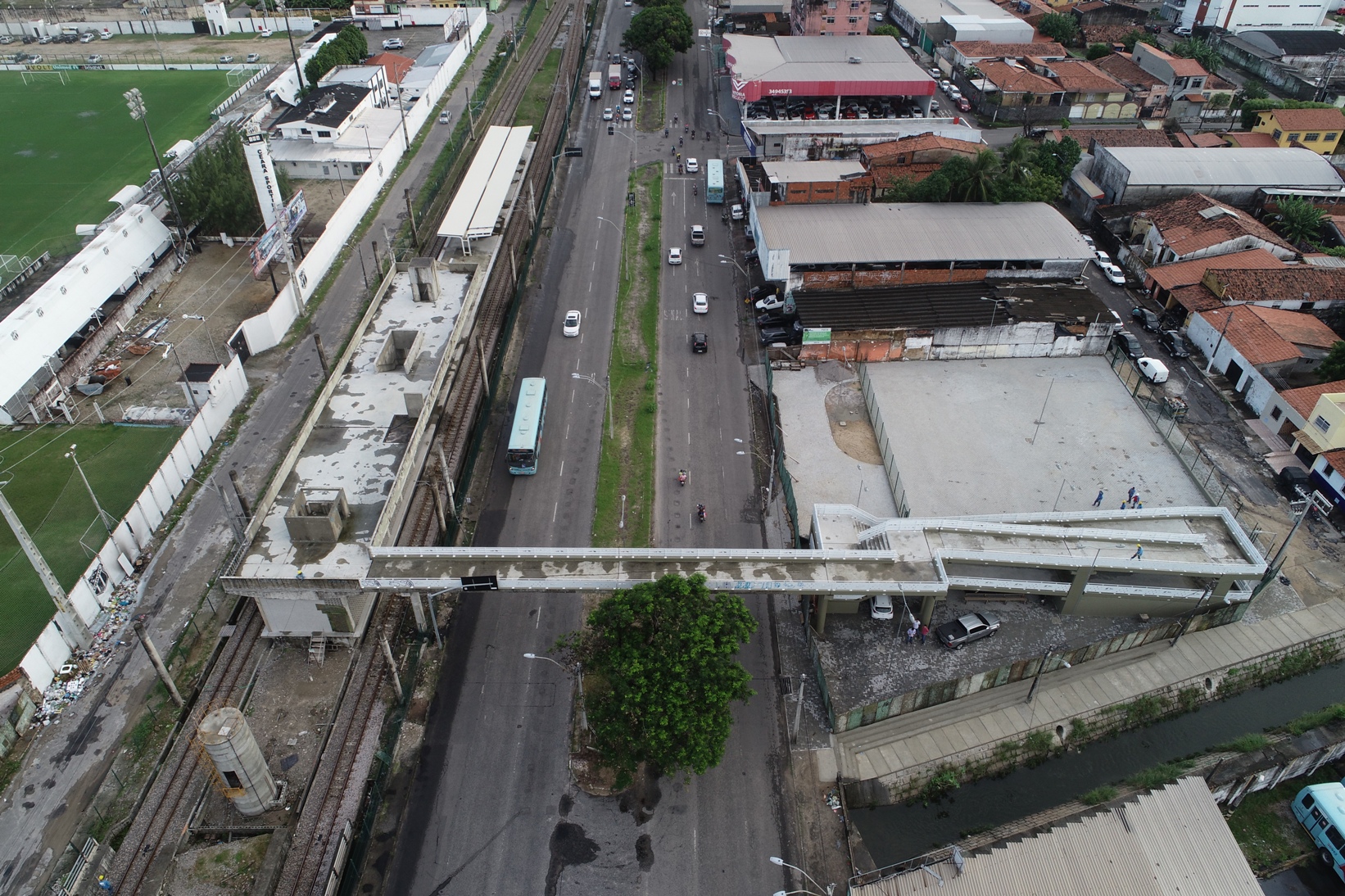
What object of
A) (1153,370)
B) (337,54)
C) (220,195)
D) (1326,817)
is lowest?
(1326,817)

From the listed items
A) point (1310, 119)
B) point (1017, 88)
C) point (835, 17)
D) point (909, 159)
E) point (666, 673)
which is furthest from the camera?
point (835, 17)

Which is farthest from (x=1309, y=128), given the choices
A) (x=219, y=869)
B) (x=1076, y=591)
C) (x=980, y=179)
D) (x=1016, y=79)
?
(x=219, y=869)

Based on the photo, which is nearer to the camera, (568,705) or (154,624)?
(568,705)

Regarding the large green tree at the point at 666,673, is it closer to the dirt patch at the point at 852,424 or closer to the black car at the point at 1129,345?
the dirt patch at the point at 852,424

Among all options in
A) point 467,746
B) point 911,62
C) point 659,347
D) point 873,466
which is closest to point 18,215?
point 659,347

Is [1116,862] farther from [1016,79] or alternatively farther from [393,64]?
[393,64]

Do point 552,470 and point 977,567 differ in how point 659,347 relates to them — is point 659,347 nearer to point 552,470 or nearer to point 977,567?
point 552,470

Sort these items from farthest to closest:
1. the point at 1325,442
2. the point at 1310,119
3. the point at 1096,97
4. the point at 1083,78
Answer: the point at 1083,78, the point at 1096,97, the point at 1310,119, the point at 1325,442
